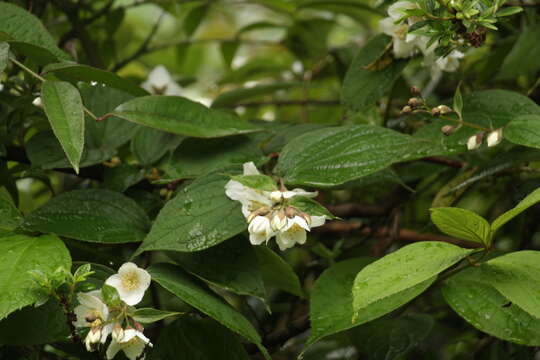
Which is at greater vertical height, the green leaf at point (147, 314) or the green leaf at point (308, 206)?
the green leaf at point (308, 206)

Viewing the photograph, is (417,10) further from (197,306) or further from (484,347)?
(484,347)

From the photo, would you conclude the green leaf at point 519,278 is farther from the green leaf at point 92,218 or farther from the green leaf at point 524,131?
the green leaf at point 92,218

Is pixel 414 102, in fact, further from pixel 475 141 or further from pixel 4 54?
pixel 4 54

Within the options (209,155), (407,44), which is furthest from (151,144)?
(407,44)

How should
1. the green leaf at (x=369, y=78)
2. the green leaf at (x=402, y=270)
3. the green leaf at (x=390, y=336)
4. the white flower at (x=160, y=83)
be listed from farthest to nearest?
the white flower at (x=160, y=83), the green leaf at (x=369, y=78), the green leaf at (x=390, y=336), the green leaf at (x=402, y=270)

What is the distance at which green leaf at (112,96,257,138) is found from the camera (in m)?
0.99

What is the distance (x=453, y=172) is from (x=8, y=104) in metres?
0.90

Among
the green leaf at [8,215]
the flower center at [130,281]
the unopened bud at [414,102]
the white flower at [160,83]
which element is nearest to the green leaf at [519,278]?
the unopened bud at [414,102]

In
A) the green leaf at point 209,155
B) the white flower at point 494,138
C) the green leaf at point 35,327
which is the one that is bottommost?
the green leaf at point 35,327

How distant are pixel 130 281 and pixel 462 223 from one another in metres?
0.46

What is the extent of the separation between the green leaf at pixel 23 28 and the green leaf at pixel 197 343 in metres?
0.47

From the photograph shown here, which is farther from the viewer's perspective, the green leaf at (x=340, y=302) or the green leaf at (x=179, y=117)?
the green leaf at (x=179, y=117)

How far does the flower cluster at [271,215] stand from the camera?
2.83ft

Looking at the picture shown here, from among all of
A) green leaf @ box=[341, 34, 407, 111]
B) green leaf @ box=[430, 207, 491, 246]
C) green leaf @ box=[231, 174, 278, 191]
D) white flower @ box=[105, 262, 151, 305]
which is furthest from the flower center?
green leaf @ box=[341, 34, 407, 111]
